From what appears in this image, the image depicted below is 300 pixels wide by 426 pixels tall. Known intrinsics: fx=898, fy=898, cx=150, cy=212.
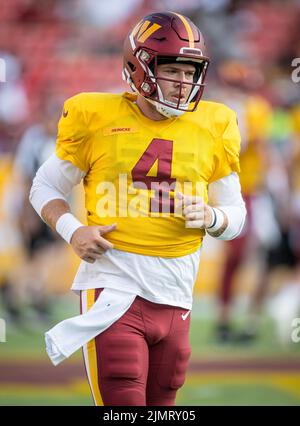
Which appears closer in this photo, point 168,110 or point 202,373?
point 168,110

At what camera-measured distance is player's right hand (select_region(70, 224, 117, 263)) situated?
8.66ft

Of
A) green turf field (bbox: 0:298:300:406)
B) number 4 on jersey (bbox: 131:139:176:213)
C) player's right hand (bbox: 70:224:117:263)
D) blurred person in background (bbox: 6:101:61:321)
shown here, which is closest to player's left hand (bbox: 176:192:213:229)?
number 4 on jersey (bbox: 131:139:176:213)

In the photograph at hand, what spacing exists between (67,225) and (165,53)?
0.60 m

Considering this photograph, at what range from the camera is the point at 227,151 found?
275 centimetres

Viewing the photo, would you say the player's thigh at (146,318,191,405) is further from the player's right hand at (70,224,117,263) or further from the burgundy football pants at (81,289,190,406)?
the player's right hand at (70,224,117,263)

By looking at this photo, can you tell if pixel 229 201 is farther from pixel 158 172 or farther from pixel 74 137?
pixel 74 137

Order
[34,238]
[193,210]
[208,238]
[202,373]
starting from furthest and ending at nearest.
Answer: [208,238] < [34,238] < [202,373] < [193,210]

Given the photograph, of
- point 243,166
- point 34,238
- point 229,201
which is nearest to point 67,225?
point 229,201

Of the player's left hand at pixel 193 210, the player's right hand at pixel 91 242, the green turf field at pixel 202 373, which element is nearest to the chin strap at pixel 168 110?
the player's left hand at pixel 193 210

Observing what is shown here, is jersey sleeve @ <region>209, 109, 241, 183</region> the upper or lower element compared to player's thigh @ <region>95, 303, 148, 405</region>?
upper

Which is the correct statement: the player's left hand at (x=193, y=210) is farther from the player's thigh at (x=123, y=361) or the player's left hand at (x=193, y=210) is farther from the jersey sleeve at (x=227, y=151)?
the player's thigh at (x=123, y=361)

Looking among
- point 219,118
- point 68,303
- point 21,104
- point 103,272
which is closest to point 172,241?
point 103,272

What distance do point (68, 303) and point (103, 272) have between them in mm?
4897

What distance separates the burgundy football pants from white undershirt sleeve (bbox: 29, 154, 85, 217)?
322mm
